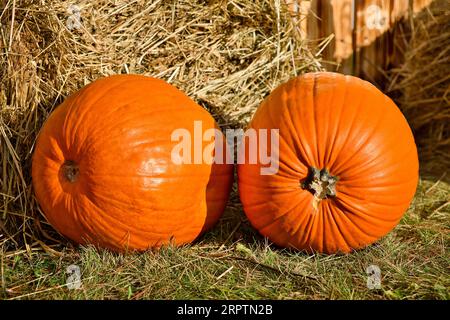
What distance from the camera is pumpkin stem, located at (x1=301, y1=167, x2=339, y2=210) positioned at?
2.51 meters

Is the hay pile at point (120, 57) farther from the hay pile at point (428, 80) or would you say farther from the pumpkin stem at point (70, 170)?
the hay pile at point (428, 80)

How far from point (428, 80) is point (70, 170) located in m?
2.74

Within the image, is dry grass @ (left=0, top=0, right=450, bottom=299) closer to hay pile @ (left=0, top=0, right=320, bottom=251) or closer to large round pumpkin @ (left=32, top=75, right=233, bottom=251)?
hay pile @ (left=0, top=0, right=320, bottom=251)

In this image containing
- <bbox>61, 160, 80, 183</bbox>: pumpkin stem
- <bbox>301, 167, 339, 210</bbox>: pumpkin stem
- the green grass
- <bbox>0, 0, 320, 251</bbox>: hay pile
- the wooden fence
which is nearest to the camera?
the green grass

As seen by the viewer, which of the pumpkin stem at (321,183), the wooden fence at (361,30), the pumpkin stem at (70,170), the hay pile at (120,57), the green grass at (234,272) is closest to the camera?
the green grass at (234,272)

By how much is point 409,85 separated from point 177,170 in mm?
2362

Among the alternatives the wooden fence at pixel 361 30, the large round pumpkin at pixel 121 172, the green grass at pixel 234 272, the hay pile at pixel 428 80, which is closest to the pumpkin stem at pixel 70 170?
the large round pumpkin at pixel 121 172

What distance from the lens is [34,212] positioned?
9.77 ft

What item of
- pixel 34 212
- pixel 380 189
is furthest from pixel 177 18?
pixel 380 189

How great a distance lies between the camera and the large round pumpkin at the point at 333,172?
8.32 feet

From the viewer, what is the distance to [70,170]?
264cm

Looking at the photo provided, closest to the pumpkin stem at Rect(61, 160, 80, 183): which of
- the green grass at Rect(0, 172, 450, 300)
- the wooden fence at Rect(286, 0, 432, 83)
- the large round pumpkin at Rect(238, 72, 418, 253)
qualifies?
the green grass at Rect(0, 172, 450, 300)

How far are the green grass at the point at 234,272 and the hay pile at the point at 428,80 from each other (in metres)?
1.55

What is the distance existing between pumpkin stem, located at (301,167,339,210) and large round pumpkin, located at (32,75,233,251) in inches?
18.8
